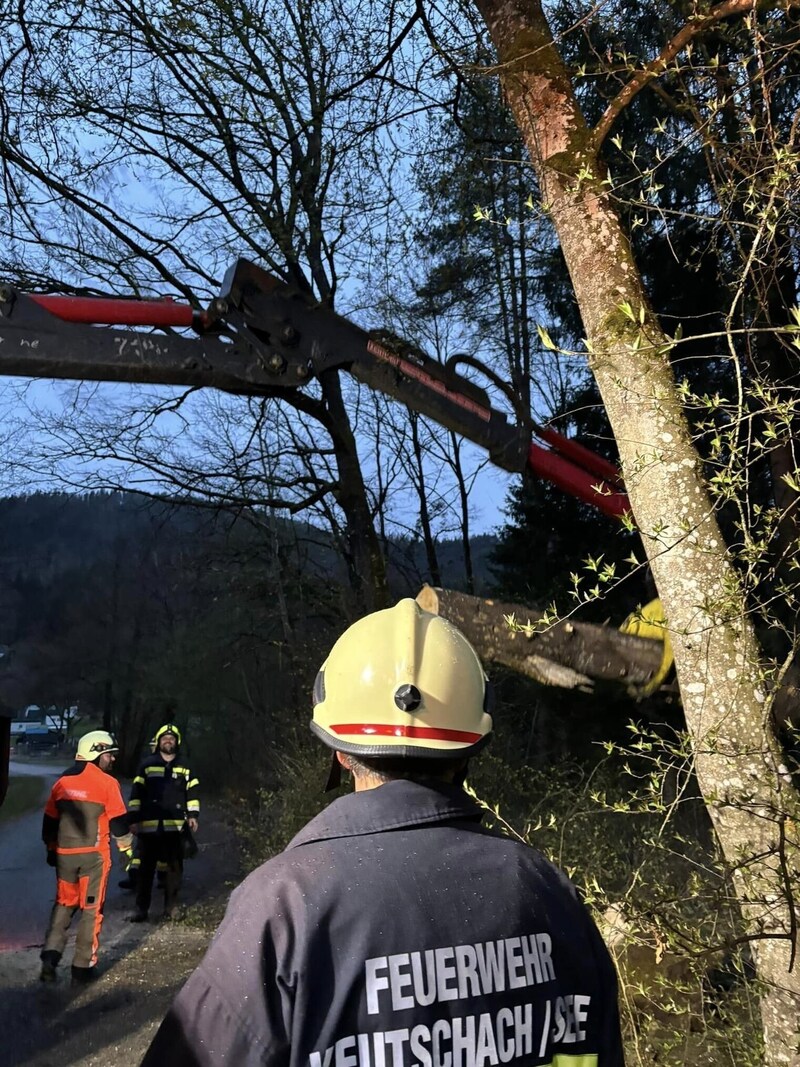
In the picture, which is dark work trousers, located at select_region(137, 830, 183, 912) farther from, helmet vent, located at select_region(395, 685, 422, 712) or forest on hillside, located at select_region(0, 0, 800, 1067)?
helmet vent, located at select_region(395, 685, 422, 712)

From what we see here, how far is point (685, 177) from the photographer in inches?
327

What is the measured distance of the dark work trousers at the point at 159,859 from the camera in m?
8.14

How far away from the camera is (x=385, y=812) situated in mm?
1387

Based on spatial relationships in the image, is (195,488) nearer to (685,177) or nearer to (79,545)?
(685,177)

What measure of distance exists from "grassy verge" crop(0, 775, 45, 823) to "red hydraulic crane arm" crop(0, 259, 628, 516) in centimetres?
1006

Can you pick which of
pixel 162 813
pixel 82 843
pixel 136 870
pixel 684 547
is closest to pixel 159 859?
pixel 162 813

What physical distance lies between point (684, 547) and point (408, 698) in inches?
55.3

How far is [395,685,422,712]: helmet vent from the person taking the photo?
1596 mm

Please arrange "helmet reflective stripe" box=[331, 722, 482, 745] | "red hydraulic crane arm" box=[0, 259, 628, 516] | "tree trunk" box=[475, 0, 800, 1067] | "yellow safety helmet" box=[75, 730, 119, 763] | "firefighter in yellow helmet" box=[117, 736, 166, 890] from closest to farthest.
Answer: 1. "helmet reflective stripe" box=[331, 722, 482, 745]
2. "tree trunk" box=[475, 0, 800, 1067]
3. "red hydraulic crane arm" box=[0, 259, 628, 516]
4. "yellow safety helmet" box=[75, 730, 119, 763]
5. "firefighter in yellow helmet" box=[117, 736, 166, 890]

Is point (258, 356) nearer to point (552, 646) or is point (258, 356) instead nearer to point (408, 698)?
point (552, 646)

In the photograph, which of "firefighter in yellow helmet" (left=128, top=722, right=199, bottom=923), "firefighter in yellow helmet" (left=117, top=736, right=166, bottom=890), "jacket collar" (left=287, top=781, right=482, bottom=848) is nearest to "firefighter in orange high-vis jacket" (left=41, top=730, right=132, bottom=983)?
"firefighter in yellow helmet" (left=128, top=722, right=199, bottom=923)

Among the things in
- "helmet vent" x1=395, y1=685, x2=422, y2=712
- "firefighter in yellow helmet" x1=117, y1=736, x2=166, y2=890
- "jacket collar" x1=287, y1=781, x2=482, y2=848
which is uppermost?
"helmet vent" x1=395, y1=685, x2=422, y2=712

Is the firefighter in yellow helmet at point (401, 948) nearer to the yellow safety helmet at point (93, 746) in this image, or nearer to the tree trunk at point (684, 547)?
the tree trunk at point (684, 547)

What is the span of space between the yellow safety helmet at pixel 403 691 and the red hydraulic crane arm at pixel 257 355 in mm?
3427
